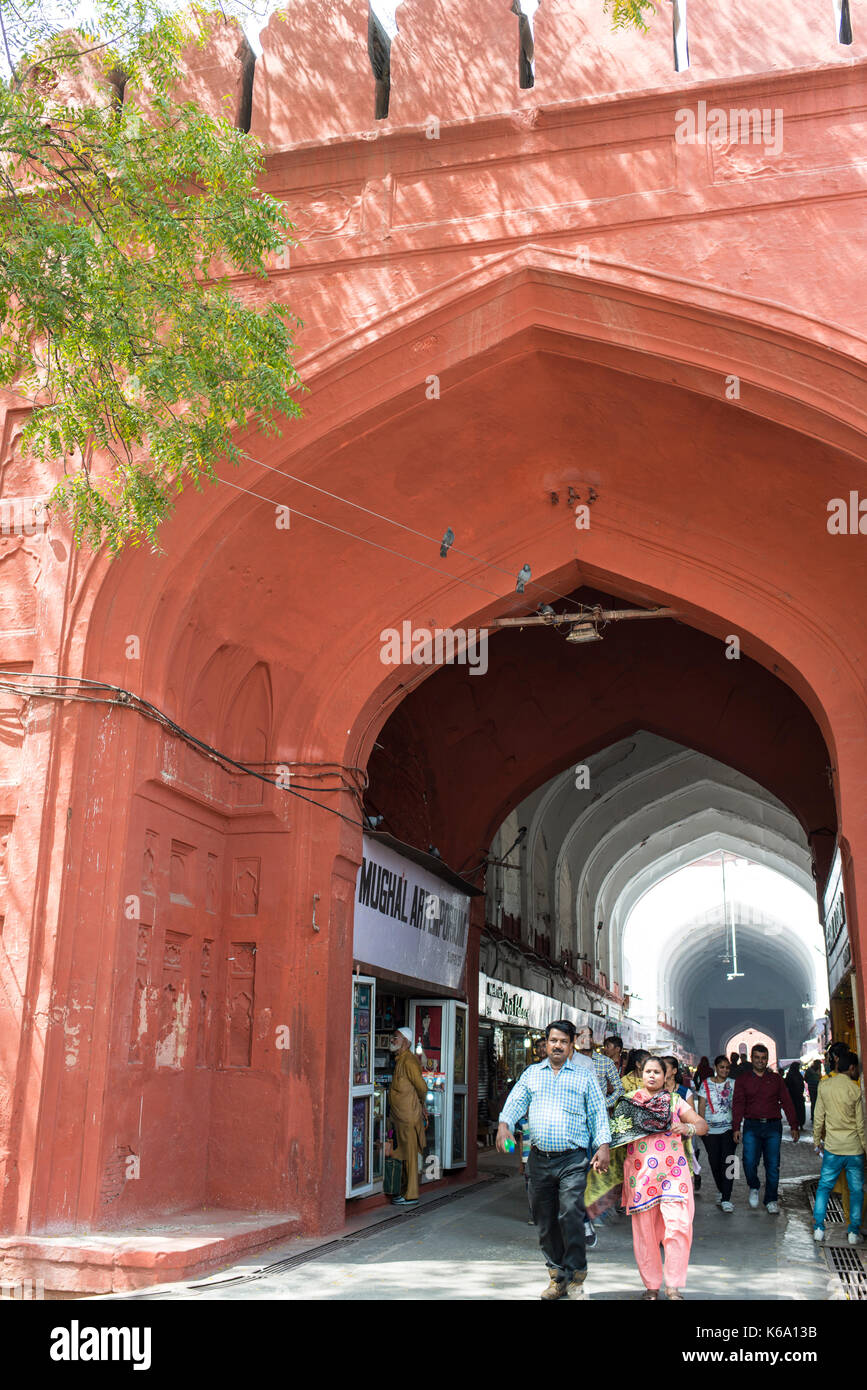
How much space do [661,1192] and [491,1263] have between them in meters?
1.71

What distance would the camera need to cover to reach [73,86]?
825 centimetres

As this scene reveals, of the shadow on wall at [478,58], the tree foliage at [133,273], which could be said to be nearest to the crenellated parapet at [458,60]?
the shadow on wall at [478,58]

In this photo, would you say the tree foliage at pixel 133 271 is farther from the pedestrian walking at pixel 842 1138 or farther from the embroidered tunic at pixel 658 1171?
the pedestrian walking at pixel 842 1138

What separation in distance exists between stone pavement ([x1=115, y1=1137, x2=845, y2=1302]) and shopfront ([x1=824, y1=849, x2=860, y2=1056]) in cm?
206

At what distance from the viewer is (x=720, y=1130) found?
9867mm

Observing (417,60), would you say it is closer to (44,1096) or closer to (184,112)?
(184,112)

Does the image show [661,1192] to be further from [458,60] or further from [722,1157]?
[458,60]

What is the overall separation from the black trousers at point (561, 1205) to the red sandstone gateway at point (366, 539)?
69.6 inches

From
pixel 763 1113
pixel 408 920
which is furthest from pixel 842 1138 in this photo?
pixel 408 920

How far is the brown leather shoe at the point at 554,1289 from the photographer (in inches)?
212

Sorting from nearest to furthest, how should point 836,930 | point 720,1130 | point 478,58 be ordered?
point 478,58
point 720,1130
point 836,930

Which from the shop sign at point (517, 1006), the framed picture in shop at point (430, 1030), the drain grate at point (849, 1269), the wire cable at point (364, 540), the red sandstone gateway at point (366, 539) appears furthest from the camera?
the shop sign at point (517, 1006)

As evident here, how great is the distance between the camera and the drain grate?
5789 mm

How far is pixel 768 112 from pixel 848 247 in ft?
3.43
